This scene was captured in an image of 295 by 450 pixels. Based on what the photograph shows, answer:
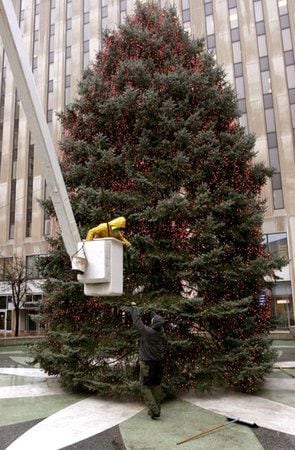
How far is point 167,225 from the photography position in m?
8.76

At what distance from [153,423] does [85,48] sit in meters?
41.8

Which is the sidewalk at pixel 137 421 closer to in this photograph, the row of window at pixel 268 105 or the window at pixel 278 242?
the window at pixel 278 242

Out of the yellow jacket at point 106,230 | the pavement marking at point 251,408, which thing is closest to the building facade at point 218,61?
the pavement marking at point 251,408

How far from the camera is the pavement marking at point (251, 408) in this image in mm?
6242

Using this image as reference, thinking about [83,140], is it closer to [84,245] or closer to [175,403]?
[175,403]

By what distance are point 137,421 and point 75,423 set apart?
96 cm

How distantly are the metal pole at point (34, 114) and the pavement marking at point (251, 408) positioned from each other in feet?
14.6

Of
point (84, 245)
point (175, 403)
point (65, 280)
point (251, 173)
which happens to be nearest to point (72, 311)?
point (65, 280)

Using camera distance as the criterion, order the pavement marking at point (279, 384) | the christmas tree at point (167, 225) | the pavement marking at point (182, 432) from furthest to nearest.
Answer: the pavement marking at point (279, 384) < the christmas tree at point (167, 225) < the pavement marking at point (182, 432)

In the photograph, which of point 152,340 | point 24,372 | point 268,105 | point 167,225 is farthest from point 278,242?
point 152,340

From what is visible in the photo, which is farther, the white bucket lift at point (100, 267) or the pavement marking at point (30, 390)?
the pavement marking at point (30, 390)

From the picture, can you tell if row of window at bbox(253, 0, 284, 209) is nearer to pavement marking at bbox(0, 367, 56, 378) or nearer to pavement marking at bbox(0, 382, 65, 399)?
pavement marking at bbox(0, 367, 56, 378)

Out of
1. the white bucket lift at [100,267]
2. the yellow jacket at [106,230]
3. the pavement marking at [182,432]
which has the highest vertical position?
the yellow jacket at [106,230]

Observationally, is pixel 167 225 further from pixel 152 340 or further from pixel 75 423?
pixel 75 423
